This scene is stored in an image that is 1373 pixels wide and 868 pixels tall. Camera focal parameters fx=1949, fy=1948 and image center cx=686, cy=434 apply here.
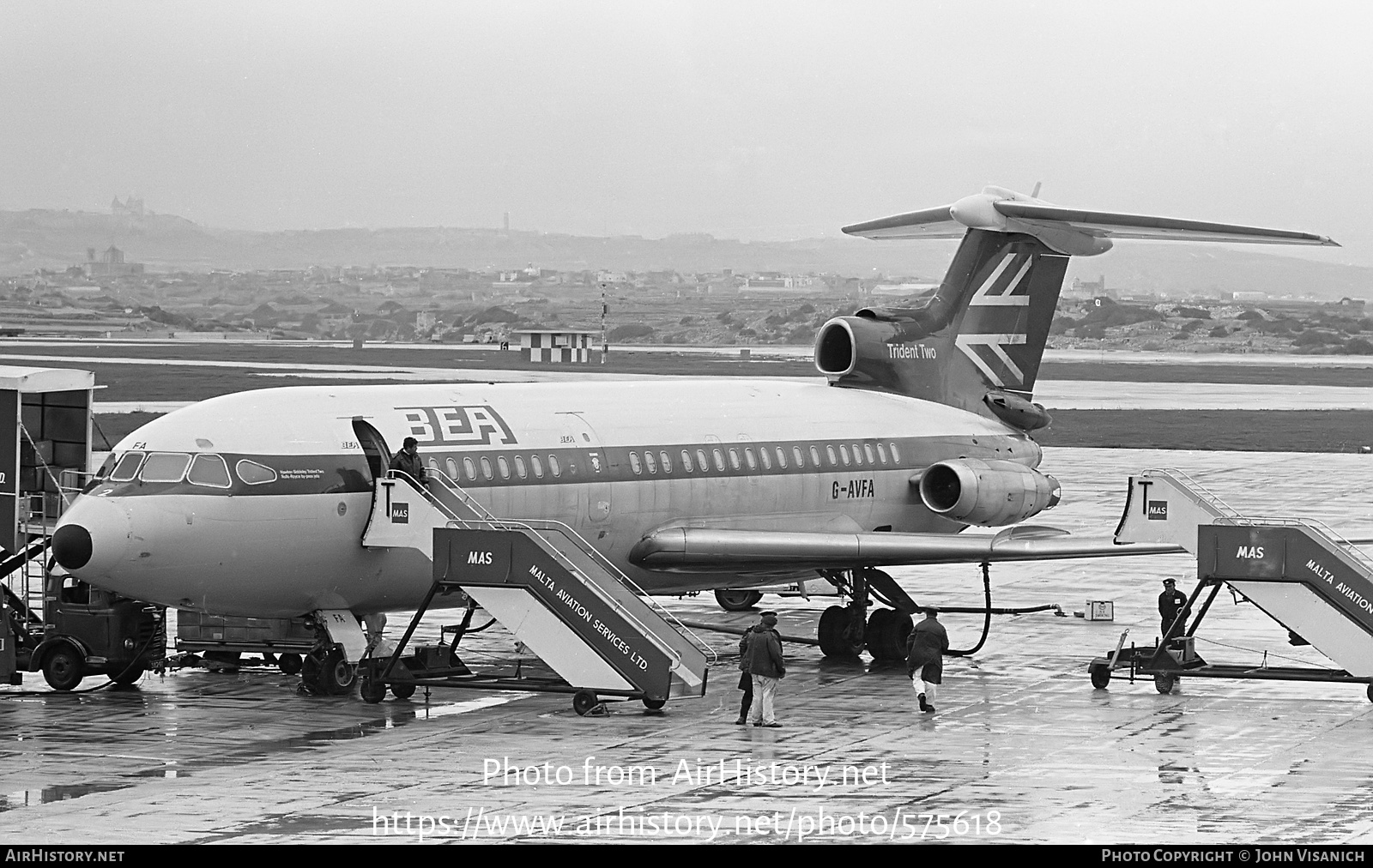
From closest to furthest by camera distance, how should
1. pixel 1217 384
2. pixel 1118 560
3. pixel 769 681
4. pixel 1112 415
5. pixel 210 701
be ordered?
pixel 769 681, pixel 210 701, pixel 1118 560, pixel 1112 415, pixel 1217 384

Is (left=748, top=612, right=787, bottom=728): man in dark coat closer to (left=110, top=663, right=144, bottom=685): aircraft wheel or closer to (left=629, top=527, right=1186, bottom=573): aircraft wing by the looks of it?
(left=629, top=527, right=1186, bottom=573): aircraft wing

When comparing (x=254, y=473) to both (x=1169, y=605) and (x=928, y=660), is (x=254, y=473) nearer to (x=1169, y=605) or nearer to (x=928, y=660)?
(x=928, y=660)

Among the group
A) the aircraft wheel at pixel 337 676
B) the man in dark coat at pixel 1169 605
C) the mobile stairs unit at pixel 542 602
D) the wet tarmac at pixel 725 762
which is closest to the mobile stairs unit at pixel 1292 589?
the wet tarmac at pixel 725 762

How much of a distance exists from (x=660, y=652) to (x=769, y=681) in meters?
1.30

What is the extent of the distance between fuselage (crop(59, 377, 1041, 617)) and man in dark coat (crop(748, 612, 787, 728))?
4597mm

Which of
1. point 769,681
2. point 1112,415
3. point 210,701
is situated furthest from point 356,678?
point 1112,415

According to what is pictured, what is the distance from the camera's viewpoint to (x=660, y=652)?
73.7 feet

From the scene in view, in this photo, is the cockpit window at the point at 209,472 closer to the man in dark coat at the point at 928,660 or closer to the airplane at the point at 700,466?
the airplane at the point at 700,466

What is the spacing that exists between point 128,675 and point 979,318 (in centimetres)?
1581

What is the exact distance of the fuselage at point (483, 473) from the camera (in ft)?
75.0

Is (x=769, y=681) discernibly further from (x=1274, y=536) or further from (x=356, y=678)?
(x=1274, y=536)

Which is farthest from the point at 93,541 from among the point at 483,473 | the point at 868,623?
the point at 868,623

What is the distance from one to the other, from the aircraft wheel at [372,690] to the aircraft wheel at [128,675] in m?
3.15
